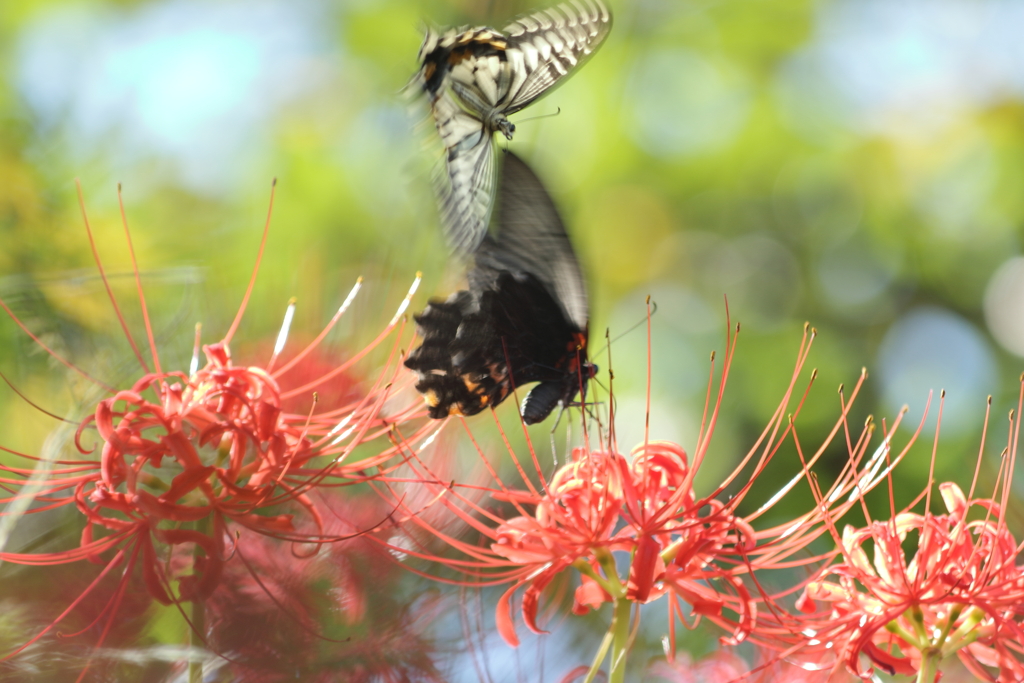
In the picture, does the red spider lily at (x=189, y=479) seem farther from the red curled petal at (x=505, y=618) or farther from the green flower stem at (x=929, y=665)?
the green flower stem at (x=929, y=665)

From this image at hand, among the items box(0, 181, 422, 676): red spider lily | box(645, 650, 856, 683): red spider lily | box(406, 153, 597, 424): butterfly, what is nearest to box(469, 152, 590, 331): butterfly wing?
box(406, 153, 597, 424): butterfly

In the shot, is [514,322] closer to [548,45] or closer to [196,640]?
[548,45]

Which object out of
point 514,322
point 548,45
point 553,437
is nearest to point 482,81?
point 548,45

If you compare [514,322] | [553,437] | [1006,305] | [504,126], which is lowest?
[1006,305]

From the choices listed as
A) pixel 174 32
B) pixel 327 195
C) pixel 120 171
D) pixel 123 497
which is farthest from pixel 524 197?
pixel 174 32

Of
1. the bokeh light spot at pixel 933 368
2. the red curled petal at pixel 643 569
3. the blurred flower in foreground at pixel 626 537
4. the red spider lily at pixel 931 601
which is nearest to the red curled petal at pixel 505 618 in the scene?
the blurred flower in foreground at pixel 626 537

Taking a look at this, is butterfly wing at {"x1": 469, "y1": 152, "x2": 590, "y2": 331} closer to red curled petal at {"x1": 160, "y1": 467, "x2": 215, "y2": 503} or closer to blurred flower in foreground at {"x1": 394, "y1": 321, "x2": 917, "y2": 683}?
blurred flower in foreground at {"x1": 394, "y1": 321, "x2": 917, "y2": 683}
